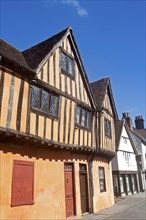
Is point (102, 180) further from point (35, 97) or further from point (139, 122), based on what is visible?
point (139, 122)

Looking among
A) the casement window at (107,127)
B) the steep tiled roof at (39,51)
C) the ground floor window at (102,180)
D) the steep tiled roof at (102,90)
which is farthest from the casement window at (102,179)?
the steep tiled roof at (39,51)

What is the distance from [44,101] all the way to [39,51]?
9.06 ft

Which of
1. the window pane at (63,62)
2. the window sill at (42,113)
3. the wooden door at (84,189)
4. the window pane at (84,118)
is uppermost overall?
the window pane at (63,62)

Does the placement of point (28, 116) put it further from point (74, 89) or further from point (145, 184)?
point (145, 184)

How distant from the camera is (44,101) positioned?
9891 millimetres

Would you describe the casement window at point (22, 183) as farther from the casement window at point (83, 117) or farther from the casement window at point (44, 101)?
the casement window at point (83, 117)

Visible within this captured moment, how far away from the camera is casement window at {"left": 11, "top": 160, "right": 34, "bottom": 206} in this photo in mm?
8156

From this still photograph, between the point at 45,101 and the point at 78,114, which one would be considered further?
the point at 78,114

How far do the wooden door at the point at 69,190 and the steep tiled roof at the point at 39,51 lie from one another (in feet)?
15.6

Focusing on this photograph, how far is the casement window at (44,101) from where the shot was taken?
934 cm

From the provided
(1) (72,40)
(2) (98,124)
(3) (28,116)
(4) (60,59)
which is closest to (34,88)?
(3) (28,116)

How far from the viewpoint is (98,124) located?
13984 millimetres

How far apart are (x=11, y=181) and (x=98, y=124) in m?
6.97

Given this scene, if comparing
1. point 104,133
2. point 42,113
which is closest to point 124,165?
point 104,133
